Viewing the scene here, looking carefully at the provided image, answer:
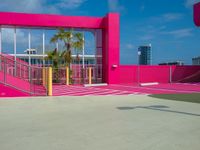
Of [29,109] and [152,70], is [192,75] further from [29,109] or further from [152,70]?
[29,109]

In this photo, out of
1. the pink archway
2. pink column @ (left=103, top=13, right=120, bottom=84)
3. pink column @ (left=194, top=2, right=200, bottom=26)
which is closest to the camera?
pink column @ (left=194, top=2, right=200, bottom=26)

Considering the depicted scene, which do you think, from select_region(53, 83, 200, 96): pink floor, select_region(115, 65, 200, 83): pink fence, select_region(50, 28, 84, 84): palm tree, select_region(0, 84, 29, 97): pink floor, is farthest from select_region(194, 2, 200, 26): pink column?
select_region(0, 84, 29, 97): pink floor

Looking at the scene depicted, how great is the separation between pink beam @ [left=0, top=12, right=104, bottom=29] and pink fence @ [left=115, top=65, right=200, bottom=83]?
4.89m

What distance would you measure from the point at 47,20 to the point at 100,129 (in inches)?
766

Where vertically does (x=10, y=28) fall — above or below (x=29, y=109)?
above

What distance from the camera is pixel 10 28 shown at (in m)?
24.4

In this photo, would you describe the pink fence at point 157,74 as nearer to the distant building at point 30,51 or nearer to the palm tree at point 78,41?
the palm tree at point 78,41

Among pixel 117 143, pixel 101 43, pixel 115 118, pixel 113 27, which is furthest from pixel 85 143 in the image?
pixel 101 43

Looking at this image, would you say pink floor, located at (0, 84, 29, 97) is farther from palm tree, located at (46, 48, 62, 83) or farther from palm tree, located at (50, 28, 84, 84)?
palm tree, located at (50, 28, 84, 84)

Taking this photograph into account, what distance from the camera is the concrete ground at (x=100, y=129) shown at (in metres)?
4.69

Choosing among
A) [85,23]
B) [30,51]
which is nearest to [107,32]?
[85,23]

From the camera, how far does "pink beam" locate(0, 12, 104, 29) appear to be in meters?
A: 23.1

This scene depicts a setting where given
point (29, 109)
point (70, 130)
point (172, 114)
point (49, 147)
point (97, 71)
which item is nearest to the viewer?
point (49, 147)

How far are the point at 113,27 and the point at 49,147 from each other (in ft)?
65.7
